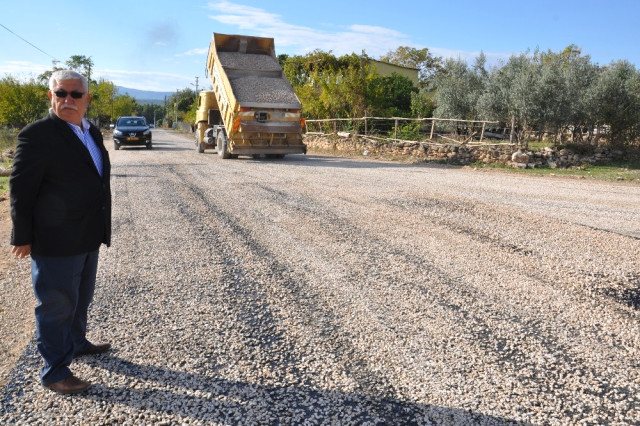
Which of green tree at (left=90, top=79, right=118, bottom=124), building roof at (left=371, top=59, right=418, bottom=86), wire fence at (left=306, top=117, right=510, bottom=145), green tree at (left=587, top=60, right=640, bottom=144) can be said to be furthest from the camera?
green tree at (left=90, top=79, right=118, bottom=124)

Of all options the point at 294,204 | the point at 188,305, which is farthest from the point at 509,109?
the point at 188,305

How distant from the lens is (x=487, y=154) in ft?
59.7

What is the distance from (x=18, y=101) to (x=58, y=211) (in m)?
42.9

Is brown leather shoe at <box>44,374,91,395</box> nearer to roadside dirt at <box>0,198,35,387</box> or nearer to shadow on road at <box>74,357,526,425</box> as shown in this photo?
shadow on road at <box>74,357,526,425</box>

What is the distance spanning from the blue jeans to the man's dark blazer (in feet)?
0.25

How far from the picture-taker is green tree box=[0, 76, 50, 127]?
38031mm

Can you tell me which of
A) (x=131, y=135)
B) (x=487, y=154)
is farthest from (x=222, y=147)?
(x=487, y=154)

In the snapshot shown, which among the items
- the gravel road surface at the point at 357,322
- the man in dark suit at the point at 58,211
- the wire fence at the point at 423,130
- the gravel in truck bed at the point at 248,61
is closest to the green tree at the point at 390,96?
the wire fence at the point at 423,130

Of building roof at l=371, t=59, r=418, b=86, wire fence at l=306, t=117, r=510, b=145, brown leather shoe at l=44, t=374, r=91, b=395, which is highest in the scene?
building roof at l=371, t=59, r=418, b=86

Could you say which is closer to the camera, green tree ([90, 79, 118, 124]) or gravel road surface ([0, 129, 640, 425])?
gravel road surface ([0, 129, 640, 425])

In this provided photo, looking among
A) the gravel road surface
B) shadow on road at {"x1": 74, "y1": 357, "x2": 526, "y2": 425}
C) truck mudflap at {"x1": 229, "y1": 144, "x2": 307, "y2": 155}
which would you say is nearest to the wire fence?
truck mudflap at {"x1": 229, "y1": 144, "x2": 307, "y2": 155}

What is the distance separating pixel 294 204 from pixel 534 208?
4184 mm

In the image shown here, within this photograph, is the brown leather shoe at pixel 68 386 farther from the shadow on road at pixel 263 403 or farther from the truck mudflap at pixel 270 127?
the truck mudflap at pixel 270 127

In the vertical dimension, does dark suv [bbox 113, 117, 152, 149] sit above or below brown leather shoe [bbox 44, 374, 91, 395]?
above
